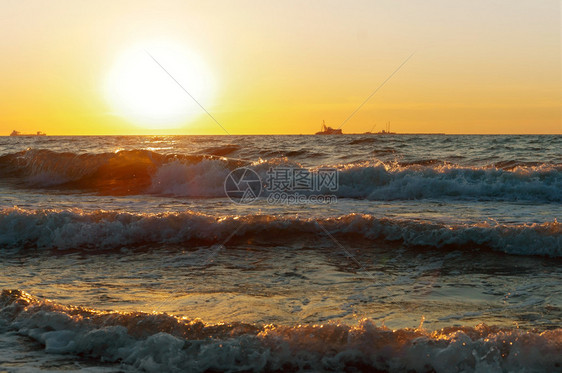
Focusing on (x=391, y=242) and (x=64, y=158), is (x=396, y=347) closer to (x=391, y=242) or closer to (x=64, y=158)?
(x=391, y=242)

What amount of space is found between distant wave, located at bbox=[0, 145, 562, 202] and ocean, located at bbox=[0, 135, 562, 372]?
0.43 metres

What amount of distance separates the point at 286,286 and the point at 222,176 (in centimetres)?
1348

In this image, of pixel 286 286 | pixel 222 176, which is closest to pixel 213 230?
pixel 286 286

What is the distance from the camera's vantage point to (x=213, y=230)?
9.56 metres

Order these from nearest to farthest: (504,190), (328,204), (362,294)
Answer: (362,294) < (328,204) < (504,190)

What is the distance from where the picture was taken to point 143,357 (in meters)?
4.25

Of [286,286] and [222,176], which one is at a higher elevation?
[222,176]

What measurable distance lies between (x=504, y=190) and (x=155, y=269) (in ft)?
37.5

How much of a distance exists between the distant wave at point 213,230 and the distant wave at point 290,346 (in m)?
4.30

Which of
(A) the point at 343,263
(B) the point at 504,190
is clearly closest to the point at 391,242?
(A) the point at 343,263

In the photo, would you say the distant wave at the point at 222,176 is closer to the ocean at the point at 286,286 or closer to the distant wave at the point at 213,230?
the ocean at the point at 286,286

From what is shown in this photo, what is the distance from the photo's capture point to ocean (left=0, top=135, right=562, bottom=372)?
4188mm

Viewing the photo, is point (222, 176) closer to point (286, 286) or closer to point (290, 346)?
point (286, 286)

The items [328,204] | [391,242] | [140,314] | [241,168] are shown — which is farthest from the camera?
[241,168]
